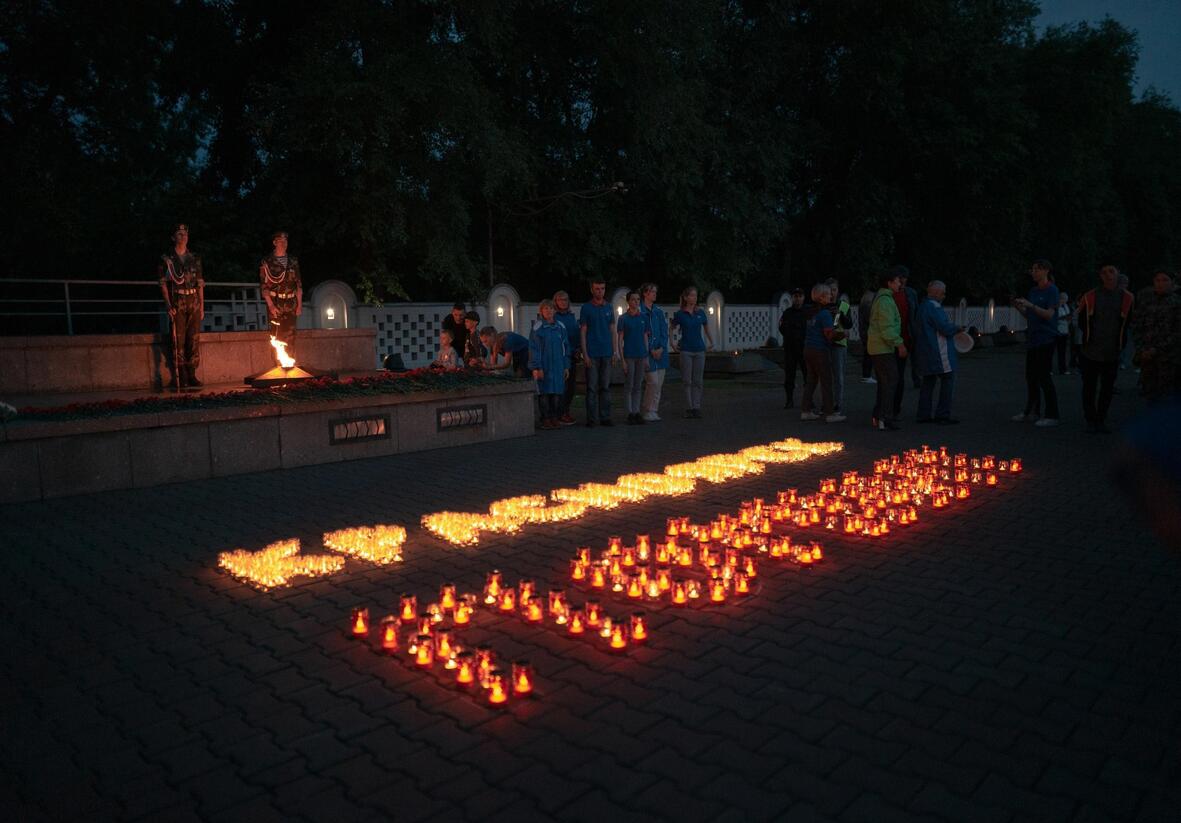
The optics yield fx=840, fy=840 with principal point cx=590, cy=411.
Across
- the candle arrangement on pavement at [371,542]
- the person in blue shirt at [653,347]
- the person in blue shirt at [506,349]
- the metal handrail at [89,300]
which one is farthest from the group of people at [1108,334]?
the metal handrail at [89,300]

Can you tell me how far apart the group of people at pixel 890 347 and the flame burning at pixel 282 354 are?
8536mm

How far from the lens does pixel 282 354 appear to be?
14078mm

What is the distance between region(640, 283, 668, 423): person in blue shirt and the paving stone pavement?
6.55 metres

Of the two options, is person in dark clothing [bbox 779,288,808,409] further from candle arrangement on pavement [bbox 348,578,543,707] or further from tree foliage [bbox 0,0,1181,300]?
candle arrangement on pavement [bbox 348,578,543,707]

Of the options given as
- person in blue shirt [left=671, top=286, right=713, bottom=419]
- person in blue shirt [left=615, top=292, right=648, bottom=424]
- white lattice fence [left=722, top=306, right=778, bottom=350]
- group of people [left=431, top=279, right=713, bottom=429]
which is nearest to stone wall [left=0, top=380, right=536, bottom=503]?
group of people [left=431, top=279, right=713, bottom=429]

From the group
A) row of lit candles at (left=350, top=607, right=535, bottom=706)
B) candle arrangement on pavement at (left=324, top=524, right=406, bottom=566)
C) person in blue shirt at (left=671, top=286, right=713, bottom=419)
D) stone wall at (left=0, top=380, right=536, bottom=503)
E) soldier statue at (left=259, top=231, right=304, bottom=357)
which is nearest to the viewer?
row of lit candles at (left=350, top=607, right=535, bottom=706)

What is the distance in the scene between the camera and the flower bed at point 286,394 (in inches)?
348

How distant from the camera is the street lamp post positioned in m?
22.5

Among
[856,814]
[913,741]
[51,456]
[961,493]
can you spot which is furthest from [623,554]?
[51,456]

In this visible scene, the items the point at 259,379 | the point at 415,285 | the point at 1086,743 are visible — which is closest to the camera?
the point at 1086,743

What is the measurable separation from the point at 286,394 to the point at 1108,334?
34.7 feet

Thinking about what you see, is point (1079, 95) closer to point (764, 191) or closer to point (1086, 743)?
point (764, 191)

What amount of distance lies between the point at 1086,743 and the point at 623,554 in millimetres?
3219

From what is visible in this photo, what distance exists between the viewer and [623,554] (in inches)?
239
